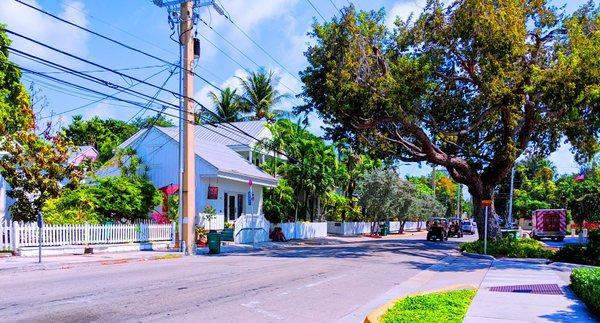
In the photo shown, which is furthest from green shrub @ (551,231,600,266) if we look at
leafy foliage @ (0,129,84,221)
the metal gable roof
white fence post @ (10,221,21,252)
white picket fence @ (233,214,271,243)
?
leafy foliage @ (0,129,84,221)

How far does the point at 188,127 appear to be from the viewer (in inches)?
→ 941

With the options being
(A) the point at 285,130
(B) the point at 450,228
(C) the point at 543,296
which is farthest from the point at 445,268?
(B) the point at 450,228

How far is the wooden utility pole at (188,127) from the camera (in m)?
23.7

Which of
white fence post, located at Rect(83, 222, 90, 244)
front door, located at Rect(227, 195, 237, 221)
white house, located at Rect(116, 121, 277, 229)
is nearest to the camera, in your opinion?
white fence post, located at Rect(83, 222, 90, 244)

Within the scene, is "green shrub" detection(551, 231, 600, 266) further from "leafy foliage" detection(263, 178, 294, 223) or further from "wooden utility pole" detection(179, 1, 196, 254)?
"leafy foliage" detection(263, 178, 294, 223)

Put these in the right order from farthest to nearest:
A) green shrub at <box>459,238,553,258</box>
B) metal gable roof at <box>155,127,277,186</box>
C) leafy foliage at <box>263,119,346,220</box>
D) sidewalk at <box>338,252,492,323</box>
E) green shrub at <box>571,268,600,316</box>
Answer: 1. leafy foliage at <box>263,119,346,220</box>
2. metal gable roof at <box>155,127,277,186</box>
3. green shrub at <box>459,238,553,258</box>
4. sidewalk at <box>338,252,492,323</box>
5. green shrub at <box>571,268,600,316</box>

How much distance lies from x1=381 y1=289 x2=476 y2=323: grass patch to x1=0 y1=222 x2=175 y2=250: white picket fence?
1486 cm

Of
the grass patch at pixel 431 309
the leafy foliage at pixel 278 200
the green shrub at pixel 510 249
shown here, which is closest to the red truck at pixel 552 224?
the leafy foliage at pixel 278 200

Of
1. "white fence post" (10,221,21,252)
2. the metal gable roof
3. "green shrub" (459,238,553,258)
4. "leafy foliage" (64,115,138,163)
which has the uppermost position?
"leafy foliage" (64,115,138,163)

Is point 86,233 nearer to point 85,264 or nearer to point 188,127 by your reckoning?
point 85,264

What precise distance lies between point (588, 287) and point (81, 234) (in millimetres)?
17828

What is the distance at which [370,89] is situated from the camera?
23844mm

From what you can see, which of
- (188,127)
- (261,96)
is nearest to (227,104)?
Answer: (261,96)

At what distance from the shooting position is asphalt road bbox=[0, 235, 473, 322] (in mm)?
9320
